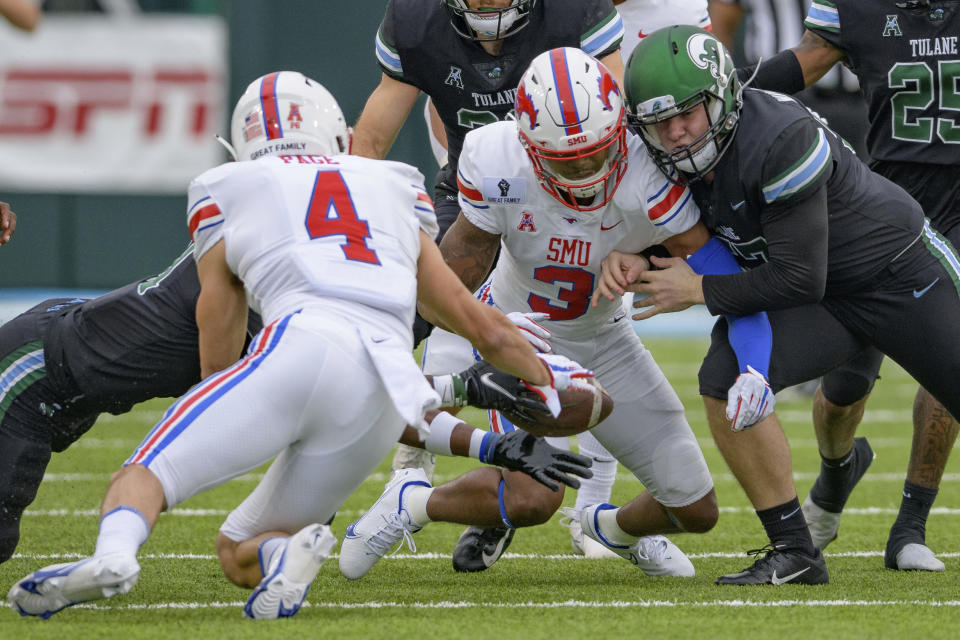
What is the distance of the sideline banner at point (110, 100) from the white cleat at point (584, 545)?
7653 millimetres

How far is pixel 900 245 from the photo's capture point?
13.3 ft

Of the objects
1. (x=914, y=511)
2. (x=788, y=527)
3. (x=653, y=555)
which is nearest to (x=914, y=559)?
(x=914, y=511)

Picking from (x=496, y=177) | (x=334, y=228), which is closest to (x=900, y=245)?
(x=496, y=177)

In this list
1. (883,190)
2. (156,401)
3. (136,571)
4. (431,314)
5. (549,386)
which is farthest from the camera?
(156,401)

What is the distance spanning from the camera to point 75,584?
9.67 feet

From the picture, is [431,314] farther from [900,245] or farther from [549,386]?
[900,245]

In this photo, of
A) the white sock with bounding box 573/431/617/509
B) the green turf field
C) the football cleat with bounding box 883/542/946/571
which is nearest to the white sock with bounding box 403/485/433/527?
the green turf field

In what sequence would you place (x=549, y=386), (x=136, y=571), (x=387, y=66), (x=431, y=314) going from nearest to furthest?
(x=136, y=571) → (x=549, y=386) → (x=431, y=314) → (x=387, y=66)

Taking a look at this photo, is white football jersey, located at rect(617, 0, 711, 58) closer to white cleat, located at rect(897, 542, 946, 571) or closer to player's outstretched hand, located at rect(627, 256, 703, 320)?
player's outstretched hand, located at rect(627, 256, 703, 320)

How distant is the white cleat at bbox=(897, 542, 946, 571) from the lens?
4.30 meters

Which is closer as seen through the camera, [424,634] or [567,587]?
[424,634]

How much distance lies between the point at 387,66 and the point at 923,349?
2070 mm

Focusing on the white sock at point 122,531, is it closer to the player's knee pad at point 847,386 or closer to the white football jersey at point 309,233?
the white football jersey at point 309,233

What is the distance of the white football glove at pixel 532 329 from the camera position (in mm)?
3768
